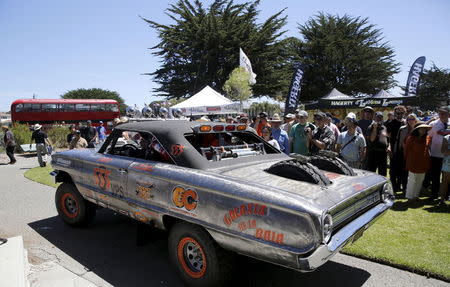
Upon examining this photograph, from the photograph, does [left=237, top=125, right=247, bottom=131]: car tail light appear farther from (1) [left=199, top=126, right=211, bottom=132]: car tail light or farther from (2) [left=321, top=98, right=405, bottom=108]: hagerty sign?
(2) [left=321, top=98, right=405, bottom=108]: hagerty sign

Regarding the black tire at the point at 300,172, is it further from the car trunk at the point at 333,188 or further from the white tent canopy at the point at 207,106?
the white tent canopy at the point at 207,106

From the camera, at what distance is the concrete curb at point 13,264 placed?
9.07 feet

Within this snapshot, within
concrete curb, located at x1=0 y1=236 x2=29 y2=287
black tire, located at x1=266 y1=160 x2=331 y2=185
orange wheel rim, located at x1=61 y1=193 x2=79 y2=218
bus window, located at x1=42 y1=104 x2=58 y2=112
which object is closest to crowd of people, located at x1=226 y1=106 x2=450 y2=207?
black tire, located at x1=266 y1=160 x2=331 y2=185

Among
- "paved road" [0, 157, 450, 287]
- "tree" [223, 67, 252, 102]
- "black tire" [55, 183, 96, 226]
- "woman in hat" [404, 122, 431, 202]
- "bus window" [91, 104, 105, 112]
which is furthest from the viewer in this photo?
"bus window" [91, 104, 105, 112]

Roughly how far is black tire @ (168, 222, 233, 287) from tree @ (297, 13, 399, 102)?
34.6 meters

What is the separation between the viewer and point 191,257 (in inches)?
117

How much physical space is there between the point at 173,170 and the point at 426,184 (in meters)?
6.17

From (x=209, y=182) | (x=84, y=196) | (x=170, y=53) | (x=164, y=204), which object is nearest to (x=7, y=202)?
(x=84, y=196)

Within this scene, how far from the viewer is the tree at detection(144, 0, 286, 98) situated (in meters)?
32.0

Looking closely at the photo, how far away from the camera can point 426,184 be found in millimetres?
6660

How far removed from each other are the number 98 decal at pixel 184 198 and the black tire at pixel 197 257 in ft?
0.66

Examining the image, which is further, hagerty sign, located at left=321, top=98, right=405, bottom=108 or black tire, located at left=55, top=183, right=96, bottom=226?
hagerty sign, located at left=321, top=98, right=405, bottom=108

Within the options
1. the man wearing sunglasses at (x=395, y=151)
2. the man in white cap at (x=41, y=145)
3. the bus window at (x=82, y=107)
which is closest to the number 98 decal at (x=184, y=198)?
→ the man wearing sunglasses at (x=395, y=151)

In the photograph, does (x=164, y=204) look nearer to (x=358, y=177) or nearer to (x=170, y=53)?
(x=358, y=177)
